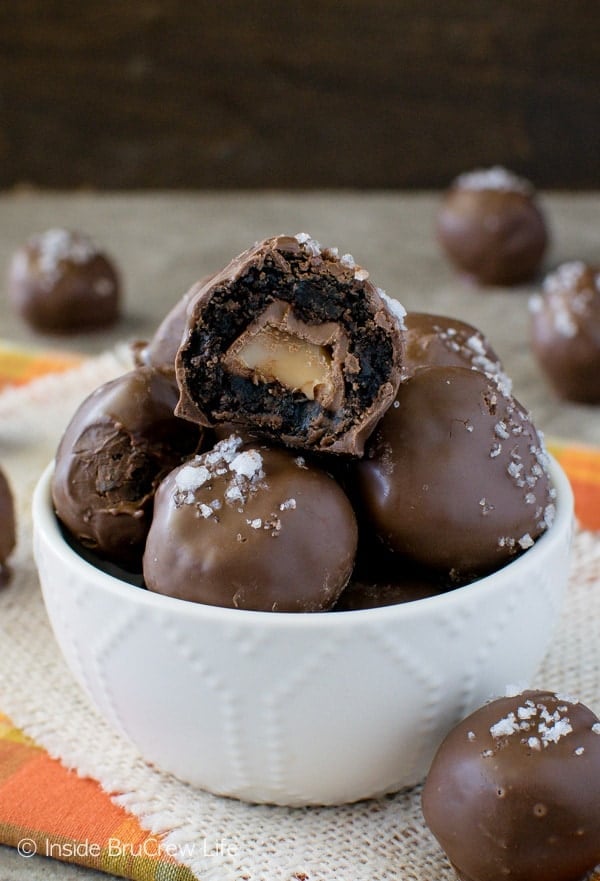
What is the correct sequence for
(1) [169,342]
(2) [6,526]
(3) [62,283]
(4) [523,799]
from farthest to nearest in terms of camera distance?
(3) [62,283]
(2) [6,526]
(1) [169,342]
(4) [523,799]

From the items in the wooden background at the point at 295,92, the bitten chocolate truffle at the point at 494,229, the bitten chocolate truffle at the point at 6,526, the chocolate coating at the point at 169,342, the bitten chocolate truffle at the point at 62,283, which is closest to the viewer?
the chocolate coating at the point at 169,342

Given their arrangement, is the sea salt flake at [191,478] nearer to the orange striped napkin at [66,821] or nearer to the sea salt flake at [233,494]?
the sea salt flake at [233,494]

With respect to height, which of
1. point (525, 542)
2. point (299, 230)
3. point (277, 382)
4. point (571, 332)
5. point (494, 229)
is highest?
point (277, 382)

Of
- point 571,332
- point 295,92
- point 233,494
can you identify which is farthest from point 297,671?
point 295,92

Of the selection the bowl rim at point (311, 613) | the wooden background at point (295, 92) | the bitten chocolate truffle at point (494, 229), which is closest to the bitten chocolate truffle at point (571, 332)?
the bitten chocolate truffle at point (494, 229)

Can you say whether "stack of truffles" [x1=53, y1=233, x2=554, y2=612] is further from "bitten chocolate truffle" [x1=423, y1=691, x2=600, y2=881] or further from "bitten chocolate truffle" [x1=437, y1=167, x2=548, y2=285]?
"bitten chocolate truffle" [x1=437, y1=167, x2=548, y2=285]

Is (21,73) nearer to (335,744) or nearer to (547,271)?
(547,271)

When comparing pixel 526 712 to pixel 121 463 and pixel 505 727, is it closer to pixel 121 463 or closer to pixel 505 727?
pixel 505 727
